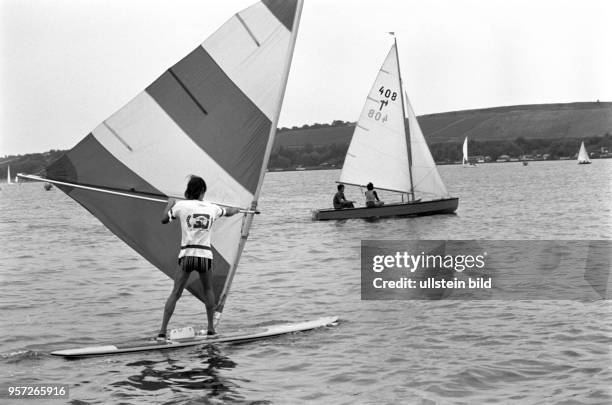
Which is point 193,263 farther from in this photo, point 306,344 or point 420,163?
point 420,163

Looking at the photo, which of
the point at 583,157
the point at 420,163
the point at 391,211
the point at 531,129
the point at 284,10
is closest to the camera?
the point at 284,10

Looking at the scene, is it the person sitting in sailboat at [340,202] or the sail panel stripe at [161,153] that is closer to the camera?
the sail panel stripe at [161,153]

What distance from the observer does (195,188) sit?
10.7 m

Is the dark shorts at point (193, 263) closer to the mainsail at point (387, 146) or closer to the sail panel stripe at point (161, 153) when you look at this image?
the sail panel stripe at point (161, 153)

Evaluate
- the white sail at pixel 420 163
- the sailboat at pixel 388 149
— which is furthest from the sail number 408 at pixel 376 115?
the white sail at pixel 420 163

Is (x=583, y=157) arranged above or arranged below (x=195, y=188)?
above

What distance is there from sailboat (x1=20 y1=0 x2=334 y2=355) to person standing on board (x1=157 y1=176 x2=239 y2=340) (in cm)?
77

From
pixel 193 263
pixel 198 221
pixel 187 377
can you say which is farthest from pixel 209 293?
pixel 187 377

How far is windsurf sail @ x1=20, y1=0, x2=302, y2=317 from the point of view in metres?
11.5

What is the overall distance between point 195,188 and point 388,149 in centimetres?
2726

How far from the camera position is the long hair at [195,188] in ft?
35.2

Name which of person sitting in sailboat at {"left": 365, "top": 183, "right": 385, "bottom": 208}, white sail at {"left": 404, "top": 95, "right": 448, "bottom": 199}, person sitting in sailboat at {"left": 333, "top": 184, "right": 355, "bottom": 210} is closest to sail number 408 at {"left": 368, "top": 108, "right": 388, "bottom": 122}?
white sail at {"left": 404, "top": 95, "right": 448, "bottom": 199}

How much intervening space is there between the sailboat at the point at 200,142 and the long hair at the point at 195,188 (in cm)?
77

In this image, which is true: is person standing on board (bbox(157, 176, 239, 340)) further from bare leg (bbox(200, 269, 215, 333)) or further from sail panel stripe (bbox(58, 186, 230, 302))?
sail panel stripe (bbox(58, 186, 230, 302))
